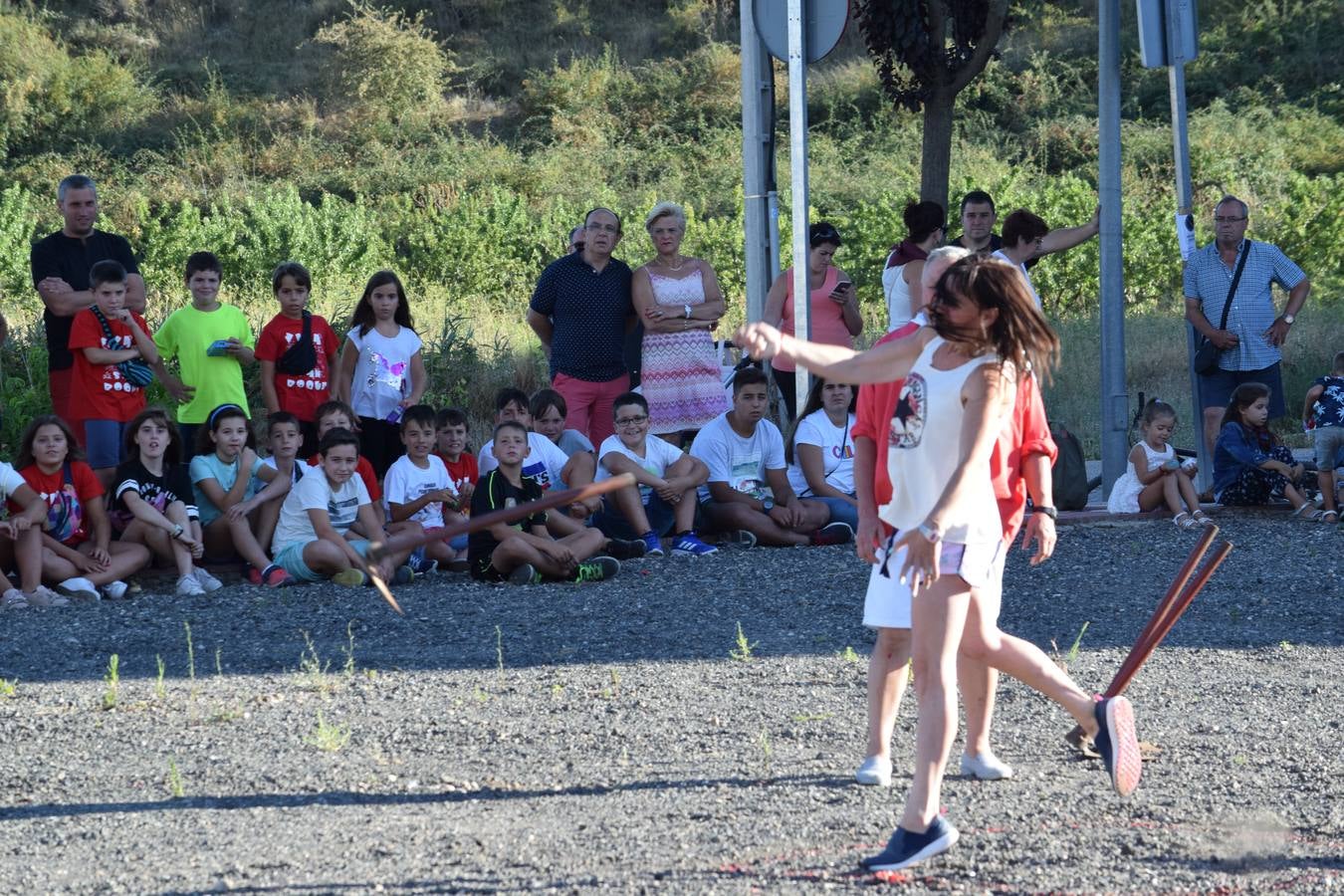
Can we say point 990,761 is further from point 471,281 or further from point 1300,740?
point 471,281

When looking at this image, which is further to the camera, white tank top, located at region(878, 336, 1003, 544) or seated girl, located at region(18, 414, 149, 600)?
seated girl, located at region(18, 414, 149, 600)

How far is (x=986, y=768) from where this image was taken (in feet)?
16.5

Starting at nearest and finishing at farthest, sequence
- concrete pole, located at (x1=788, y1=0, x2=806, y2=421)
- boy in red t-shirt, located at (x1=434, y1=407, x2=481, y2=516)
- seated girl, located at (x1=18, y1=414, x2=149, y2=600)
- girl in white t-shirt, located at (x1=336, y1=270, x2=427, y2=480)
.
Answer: seated girl, located at (x1=18, y1=414, x2=149, y2=600)
boy in red t-shirt, located at (x1=434, y1=407, x2=481, y2=516)
girl in white t-shirt, located at (x1=336, y1=270, x2=427, y2=480)
concrete pole, located at (x1=788, y1=0, x2=806, y2=421)

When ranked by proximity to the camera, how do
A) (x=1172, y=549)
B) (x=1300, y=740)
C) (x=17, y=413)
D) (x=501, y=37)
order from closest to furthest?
(x=1300, y=740), (x=1172, y=549), (x=17, y=413), (x=501, y=37)

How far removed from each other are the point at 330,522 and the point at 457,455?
40.5 inches

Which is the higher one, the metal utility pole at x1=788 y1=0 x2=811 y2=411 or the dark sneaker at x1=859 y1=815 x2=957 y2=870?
the metal utility pole at x1=788 y1=0 x2=811 y2=411

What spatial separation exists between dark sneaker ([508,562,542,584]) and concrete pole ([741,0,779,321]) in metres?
2.71

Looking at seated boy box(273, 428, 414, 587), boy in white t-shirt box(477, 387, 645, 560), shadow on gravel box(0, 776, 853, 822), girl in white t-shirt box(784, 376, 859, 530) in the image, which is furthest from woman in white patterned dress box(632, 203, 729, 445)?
shadow on gravel box(0, 776, 853, 822)

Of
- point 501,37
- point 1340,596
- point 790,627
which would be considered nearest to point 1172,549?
point 1340,596

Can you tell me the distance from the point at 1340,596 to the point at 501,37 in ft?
133

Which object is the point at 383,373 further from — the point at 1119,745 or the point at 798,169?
the point at 1119,745

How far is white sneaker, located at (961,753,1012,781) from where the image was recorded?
502 cm

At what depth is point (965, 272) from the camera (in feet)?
14.2

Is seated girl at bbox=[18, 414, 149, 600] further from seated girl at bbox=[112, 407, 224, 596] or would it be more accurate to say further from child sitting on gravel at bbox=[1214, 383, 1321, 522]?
child sitting on gravel at bbox=[1214, 383, 1321, 522]
